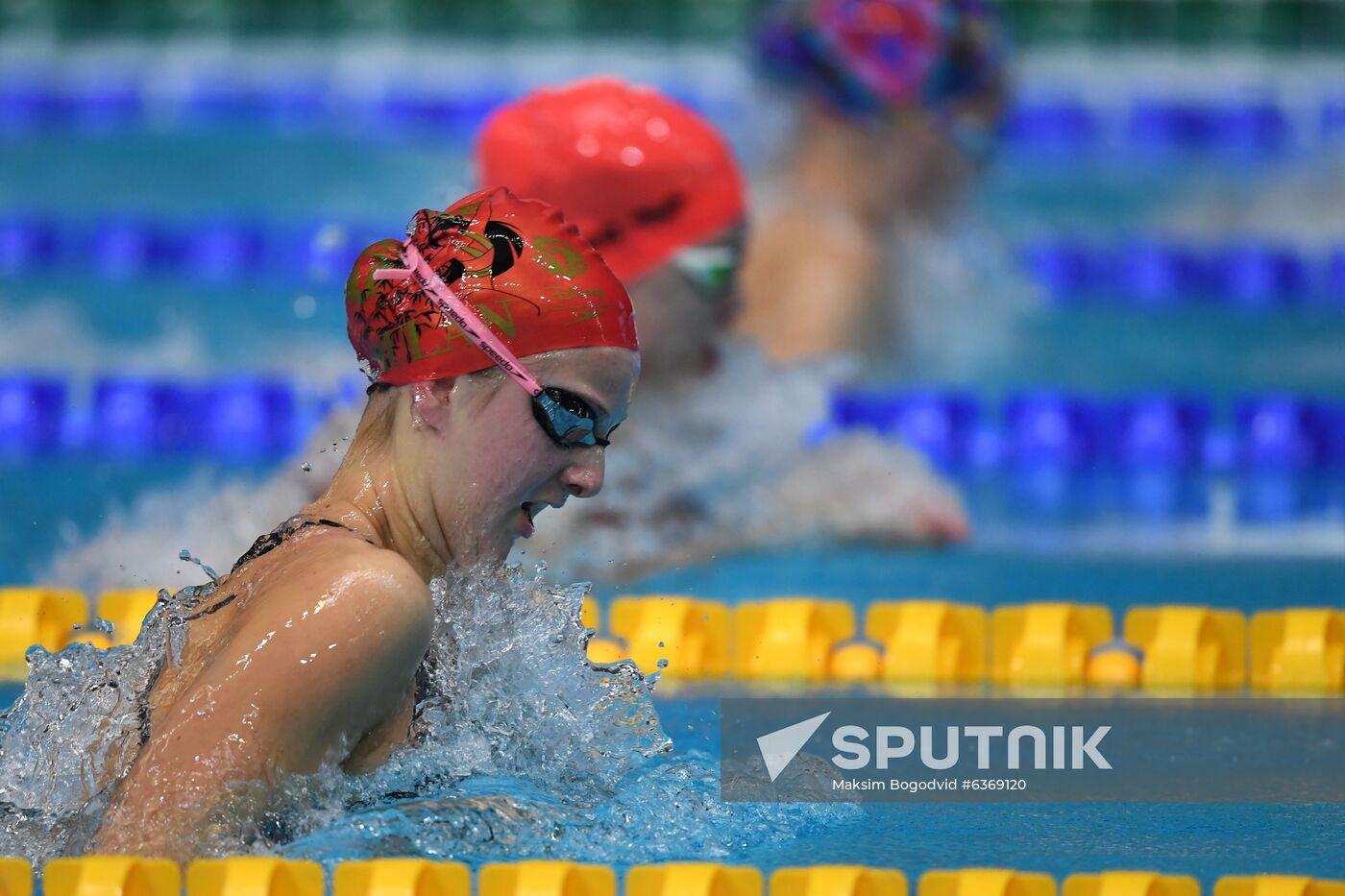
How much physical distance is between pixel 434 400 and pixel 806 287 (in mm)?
3125

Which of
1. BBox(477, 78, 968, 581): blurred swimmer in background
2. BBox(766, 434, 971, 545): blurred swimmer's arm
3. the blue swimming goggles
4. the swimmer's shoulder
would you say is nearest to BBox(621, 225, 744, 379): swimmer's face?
BBox(477, 78, 968, 581): blurred swimmer in background

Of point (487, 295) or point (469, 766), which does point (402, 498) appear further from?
point (469, 766)

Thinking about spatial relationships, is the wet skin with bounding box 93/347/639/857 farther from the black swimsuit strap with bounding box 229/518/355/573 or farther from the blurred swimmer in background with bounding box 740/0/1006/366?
the blurred swimmer in background with bounding box 740/0/1006/366

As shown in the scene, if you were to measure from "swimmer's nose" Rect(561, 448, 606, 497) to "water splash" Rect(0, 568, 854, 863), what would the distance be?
17cm

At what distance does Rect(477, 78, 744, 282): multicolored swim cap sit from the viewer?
3.94 metres

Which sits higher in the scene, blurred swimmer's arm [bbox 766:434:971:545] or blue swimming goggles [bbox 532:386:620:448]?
blue swimming goggles [bbox 532:386:620:448]

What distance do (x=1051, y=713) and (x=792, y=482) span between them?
1707mm

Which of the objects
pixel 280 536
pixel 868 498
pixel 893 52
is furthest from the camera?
pixel 893 52

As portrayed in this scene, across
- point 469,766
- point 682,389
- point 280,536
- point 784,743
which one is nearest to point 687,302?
point 682,389

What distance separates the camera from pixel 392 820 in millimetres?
2160

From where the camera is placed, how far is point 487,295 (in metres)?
2.18

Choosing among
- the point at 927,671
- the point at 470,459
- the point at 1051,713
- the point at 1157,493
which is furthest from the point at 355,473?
the point at 1157,493

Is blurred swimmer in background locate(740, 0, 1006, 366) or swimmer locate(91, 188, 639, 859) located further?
blurred swimmer in background locate(740, 0, 1006, 366)
